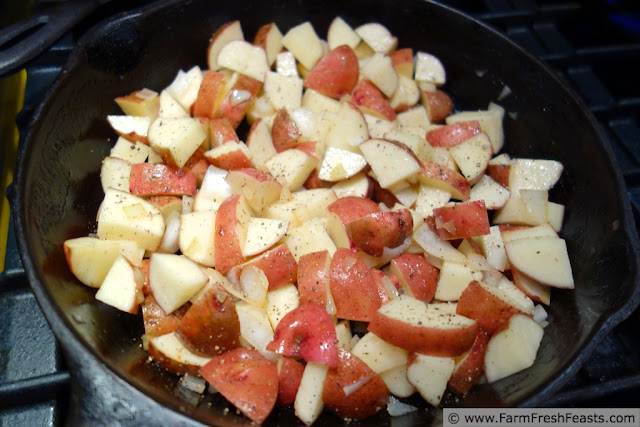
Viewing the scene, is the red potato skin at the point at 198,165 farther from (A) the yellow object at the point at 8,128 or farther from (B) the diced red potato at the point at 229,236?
(A) the yellow object at the point at 8,128

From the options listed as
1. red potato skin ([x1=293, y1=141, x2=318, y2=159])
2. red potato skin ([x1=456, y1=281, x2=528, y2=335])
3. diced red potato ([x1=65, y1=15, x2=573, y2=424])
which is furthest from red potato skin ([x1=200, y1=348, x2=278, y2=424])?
red potato skin ([x1=293, y1=141, x2=318, y2=159])

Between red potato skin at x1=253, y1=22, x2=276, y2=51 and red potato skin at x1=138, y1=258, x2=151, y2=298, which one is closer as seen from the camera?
red potato skin at x1=138, y1=258, x2=151, y2=298

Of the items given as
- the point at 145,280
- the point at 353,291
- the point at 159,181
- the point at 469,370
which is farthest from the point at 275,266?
the point at 469,370

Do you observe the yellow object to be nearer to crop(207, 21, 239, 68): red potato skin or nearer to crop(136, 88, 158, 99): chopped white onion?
crop(136, 88, 158, 99): chopped white onion

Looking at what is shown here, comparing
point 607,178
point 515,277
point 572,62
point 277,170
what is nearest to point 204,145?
point 277,170

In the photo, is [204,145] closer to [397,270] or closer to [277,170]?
[277,170]

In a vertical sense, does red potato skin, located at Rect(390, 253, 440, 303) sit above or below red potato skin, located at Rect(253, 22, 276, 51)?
below
